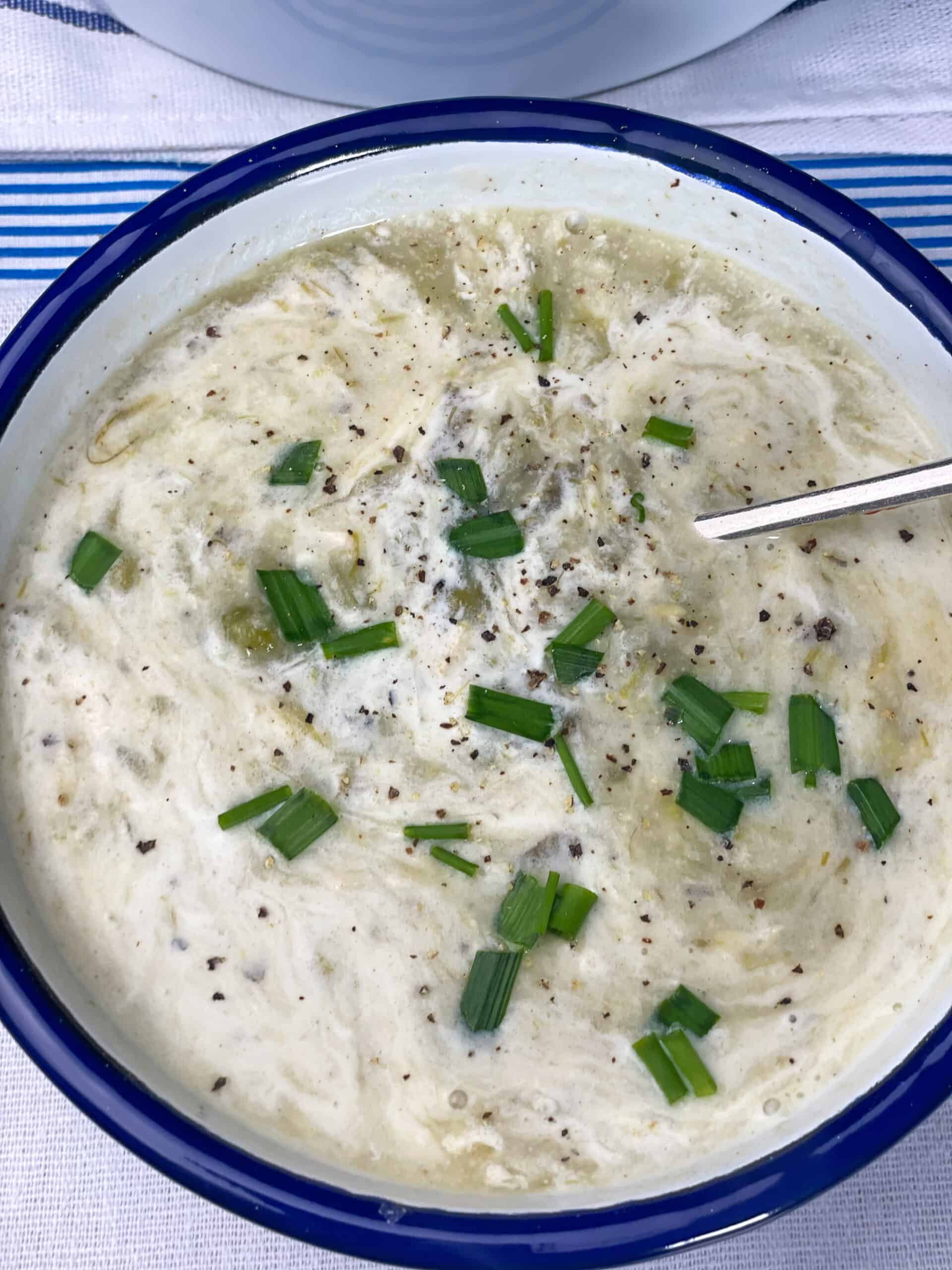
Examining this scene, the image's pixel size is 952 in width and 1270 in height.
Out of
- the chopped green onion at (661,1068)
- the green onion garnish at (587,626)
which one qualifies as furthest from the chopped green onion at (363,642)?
the chopped green onion at (661,1068)

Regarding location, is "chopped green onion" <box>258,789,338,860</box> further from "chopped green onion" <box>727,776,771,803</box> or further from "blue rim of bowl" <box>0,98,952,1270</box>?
"chopped green onion" <box>727,776,771,803</box>

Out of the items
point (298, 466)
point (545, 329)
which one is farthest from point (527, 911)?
point (545, 329)

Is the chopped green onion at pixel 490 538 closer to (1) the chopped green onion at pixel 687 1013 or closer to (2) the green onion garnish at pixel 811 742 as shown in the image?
(2) the green onion garnish at pixel 811 742

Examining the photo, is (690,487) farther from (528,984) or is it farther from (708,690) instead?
(528,984)

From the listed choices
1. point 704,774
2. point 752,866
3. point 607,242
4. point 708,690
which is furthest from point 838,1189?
point 607,242

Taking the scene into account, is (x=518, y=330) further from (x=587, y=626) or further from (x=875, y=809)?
(x=875, y=809)

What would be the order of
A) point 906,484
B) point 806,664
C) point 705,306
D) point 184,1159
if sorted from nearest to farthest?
point 184,1159, point 906,484, point 806,664, point 705,306

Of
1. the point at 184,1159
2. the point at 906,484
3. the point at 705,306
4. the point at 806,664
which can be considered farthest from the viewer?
the point at 705,306
